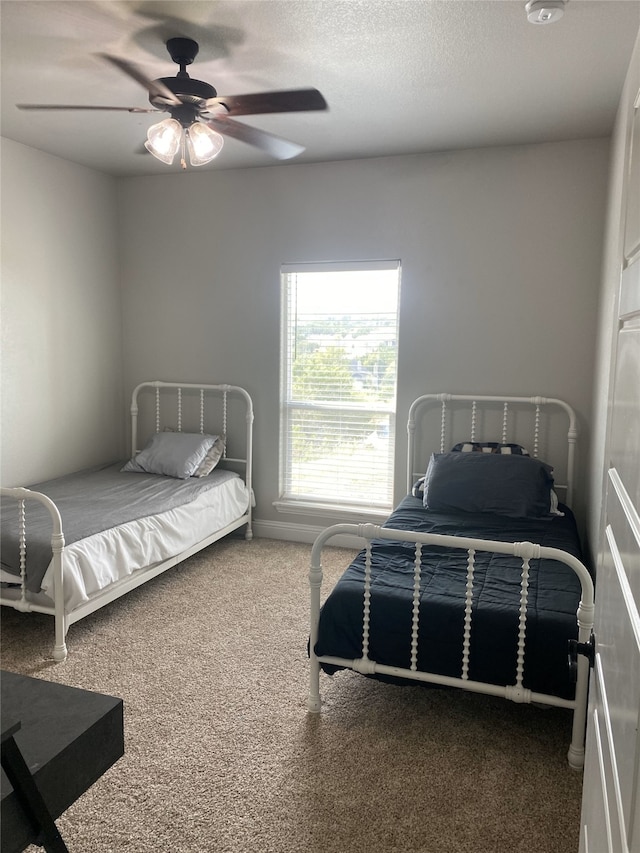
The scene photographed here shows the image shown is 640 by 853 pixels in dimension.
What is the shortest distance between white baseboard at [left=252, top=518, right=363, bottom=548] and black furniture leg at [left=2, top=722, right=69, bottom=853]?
3451 mm

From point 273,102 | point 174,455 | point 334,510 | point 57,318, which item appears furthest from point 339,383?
point 273,102

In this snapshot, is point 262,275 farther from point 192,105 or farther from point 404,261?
point 192,105

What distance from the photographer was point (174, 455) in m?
4.28

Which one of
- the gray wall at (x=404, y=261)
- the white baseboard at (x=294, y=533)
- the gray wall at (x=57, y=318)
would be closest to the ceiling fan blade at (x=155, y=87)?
the gray wall at (x=57, y=318)

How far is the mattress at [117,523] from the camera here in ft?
9.33

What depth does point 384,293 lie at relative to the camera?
162 inches

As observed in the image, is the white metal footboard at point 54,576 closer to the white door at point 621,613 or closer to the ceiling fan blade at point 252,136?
the ceiling fan blade at point 252,136

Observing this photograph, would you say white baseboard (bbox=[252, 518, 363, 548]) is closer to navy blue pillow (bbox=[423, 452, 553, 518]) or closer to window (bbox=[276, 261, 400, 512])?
window (bbox=[276, 261, 400, 512])

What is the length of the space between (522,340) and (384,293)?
0.92 m

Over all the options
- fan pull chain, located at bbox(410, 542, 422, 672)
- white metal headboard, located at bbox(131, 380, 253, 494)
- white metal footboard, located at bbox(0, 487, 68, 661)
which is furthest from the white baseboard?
fan pull chain, located at bbox(410, 542, 422, 672)

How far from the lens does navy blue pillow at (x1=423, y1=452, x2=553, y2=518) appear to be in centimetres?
334

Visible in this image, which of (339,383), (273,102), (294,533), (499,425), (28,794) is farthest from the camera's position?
(294,533)

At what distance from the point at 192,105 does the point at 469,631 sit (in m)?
2.23

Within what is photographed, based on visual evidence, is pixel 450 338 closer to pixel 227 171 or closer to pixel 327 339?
pixel 327 339
